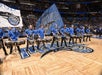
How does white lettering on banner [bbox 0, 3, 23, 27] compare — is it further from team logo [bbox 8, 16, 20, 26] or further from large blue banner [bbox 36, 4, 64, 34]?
large blue banner [bbox 36, 4, 64, 34]

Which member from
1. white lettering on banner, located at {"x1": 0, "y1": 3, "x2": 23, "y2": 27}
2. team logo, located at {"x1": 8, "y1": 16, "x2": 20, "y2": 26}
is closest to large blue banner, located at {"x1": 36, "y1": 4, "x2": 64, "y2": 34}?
team logo, located at {"x1": 8, "y1": 16, "x2": 20, "y2": 26}

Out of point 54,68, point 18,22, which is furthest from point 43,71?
point 18,22

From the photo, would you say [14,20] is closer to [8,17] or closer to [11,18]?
[11,18]

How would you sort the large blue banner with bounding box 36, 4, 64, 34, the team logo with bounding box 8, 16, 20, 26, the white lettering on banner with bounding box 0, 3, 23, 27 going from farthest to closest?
the large blue banner with bounding box 36, 4, 64, 34
the team logo with bounding box 8, 16, 20, 26
the white lettering on banner with bounding box 0, 3, 23, 27

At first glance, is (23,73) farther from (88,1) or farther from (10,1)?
(88,1)

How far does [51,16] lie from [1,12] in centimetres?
511

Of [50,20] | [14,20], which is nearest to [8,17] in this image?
[14,20]

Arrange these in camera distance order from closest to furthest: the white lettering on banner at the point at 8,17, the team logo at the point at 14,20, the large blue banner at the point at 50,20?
the white lettering on banner at the point at 8,17
the team logo at the point at 14,20
the large blue banner at the point at 50,20

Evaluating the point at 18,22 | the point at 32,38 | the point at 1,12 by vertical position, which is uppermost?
the point at 1,12

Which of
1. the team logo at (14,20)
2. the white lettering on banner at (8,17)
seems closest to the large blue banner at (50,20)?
the team logo at (14,20)

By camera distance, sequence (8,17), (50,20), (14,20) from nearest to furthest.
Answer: (8,17)
(14,20)
(50,20)

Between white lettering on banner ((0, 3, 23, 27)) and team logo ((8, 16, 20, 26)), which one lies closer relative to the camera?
white lettering on banner ((0, 3, 23, 27))

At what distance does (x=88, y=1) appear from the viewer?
31.1 metres

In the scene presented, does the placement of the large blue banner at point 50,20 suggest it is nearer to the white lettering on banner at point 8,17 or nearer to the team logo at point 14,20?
the team logo at point 14,20
